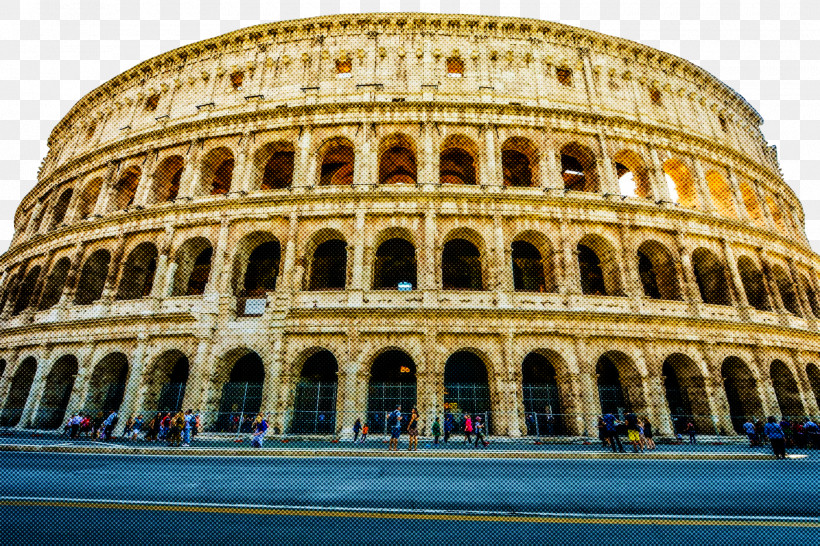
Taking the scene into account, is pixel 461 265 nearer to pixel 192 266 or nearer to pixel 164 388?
pixel 192 266

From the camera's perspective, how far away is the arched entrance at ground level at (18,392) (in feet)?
62.3

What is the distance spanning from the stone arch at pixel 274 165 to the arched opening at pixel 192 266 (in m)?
4.16

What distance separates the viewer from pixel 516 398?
1488 cm

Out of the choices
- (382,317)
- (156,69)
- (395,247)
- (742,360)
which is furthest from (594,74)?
(156,69)

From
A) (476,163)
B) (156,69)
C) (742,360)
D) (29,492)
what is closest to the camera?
(29,492)

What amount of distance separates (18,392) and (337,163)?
20.4 metres

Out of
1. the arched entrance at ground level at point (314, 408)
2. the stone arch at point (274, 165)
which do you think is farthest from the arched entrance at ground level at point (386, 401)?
the stone arch at point (274, 165)

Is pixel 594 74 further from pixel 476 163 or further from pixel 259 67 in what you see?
pixel 259 67

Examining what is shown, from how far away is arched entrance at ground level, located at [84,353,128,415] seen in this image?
57.0 ft

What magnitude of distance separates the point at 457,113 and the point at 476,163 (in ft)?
9.03

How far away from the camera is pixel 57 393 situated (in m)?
18.6

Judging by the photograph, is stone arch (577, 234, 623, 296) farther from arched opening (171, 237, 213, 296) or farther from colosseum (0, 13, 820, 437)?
arched opening (171, 237, 213, 296)

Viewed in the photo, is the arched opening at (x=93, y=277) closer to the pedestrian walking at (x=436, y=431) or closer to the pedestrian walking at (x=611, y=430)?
the pedestrian walking at (x=436, y=431)

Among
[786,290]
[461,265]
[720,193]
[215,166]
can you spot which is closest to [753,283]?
[786,290]
